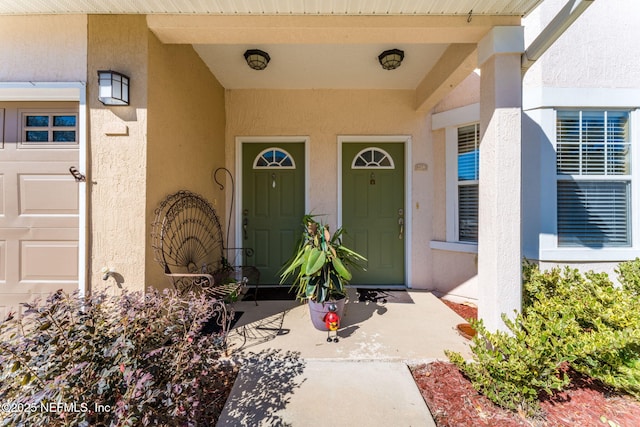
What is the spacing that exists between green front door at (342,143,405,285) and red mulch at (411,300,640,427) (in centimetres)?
192

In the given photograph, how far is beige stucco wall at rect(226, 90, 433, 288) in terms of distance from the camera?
3.67 meters

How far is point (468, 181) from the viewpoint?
133 inches

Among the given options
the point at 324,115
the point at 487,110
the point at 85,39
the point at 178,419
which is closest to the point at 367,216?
the point at 324,115

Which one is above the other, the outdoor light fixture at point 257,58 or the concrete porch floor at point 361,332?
the outdoor light fixture at point 257,58

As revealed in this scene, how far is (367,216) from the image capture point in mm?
3758

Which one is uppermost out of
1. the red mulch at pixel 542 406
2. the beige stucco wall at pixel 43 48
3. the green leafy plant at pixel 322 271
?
the beige stucco wall at pixel 43 48

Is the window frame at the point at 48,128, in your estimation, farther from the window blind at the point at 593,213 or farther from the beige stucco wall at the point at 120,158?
the window blind at the point at 593,213

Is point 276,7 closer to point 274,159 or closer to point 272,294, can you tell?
point 274,159

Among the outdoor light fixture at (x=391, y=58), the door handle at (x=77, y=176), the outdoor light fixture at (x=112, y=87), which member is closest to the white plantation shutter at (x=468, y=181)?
the outdoor light fixture at (x=391, y=58)

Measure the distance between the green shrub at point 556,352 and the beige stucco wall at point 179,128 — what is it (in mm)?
2524

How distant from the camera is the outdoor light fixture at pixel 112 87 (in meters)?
1.95

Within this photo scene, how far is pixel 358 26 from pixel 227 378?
2796 mm

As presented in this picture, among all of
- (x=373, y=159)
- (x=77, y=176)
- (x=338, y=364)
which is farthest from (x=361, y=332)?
(x=77, y=176)

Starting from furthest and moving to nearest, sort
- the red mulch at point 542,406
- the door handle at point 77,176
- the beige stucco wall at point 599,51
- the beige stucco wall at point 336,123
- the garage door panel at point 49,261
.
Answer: the beige stucco wall at point 336,123 < the beige stucco wall at point 599,51 < the garage door panel at point 49,261 < the door handle at point 77,176 < the red mulch at point 542,406
